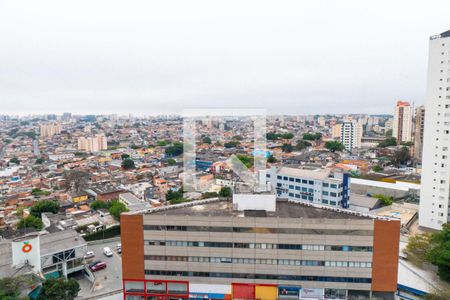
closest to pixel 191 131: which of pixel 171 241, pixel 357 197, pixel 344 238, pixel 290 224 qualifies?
pixel 171 241

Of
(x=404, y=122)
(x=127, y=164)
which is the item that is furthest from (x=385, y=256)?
(x=404, y=122)

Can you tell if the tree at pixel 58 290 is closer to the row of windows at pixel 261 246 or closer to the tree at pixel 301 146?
the row of windows at pixel 261 246

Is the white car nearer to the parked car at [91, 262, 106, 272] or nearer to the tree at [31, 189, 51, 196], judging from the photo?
the parked car at [91, 262, 106, 272]

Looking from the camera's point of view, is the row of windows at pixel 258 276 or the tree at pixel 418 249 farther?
the tree at pixel 418 249

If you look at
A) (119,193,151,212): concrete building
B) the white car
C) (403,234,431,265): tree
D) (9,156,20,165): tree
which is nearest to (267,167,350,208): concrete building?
(403,234,431,265): tree

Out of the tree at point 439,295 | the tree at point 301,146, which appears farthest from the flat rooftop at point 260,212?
the tree at point 301,146

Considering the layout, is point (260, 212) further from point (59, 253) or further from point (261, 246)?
point (59, 253)
